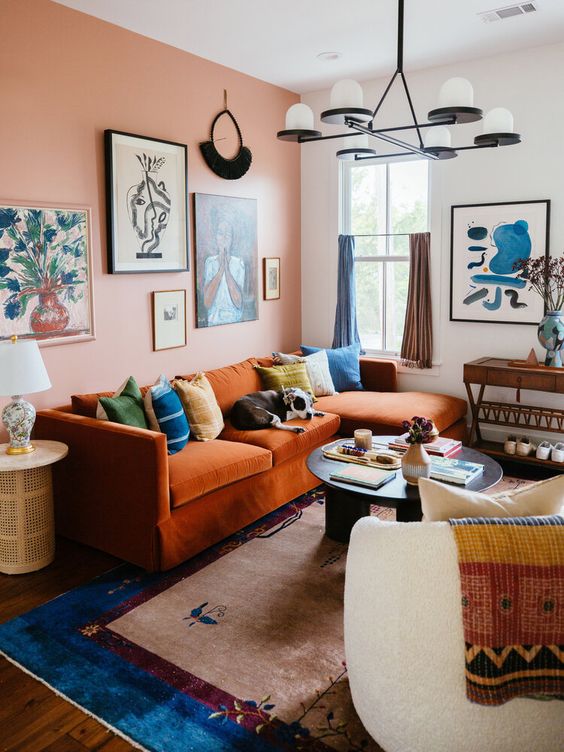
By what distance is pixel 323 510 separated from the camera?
410 cm

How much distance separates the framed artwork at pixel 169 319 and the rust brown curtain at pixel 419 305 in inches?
73.0

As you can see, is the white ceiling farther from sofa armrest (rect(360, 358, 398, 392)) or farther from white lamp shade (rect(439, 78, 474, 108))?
sofa armrest (rect(360, 358, 398, 392))

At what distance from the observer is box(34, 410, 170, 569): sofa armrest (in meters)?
3.20

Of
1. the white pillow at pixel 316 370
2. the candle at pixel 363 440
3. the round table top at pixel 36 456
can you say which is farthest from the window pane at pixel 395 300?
the round table top at pixel 36 456

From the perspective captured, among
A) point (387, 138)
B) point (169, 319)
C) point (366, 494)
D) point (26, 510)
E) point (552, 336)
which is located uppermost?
point (387, 138)

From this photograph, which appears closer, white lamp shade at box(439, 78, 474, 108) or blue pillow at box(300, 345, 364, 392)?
white lamp shade at box(439, 78, 474, 108)

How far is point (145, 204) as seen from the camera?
14.2 feet

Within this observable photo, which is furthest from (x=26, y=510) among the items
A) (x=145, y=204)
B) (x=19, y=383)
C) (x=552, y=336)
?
(x=552, y=336)

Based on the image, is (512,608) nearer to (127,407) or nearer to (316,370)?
(127,407)

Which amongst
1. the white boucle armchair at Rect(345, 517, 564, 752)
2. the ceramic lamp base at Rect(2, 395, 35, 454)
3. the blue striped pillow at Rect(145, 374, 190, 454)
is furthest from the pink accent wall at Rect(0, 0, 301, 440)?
the white boucle armchair at Rect(345, 517, 564, 752)

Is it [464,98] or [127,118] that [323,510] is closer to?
[464,98]

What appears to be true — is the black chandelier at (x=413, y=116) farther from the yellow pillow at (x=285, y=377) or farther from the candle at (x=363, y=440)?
the yellow pillow at (x=285, y=377)

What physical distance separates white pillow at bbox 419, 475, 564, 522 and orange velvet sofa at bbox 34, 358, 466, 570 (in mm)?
1634

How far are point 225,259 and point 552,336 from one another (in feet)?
7.92
